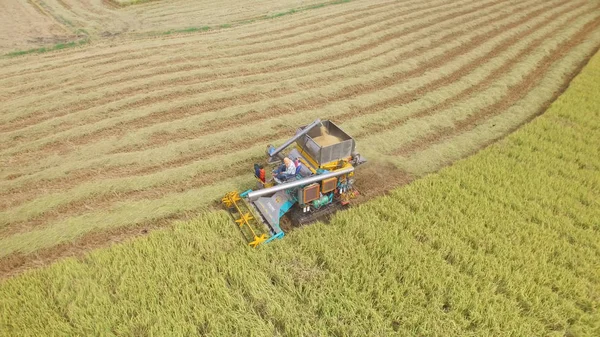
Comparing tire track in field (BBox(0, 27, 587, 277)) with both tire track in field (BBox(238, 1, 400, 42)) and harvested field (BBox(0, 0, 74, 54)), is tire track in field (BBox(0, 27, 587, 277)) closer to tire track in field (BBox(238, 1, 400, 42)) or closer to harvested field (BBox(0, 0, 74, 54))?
tire track in field (BBox(238, 1, 400, 42))

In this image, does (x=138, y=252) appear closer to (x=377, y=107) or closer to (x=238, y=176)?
(x=238, y=176)

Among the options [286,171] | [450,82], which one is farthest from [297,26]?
[286,171]

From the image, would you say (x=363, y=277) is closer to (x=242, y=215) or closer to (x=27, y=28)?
(x=242, y=215)

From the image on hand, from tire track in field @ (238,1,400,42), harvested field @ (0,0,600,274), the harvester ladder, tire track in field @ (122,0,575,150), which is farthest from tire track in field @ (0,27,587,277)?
tire track in field @ (238,1,400,42)

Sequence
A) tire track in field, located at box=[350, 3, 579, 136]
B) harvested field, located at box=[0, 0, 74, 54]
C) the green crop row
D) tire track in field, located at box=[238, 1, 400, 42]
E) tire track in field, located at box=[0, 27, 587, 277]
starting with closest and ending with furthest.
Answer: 1. the green crop row
2. tire track in field, located at box=[0, 27, 587, 277]
3. tire track in field, located at box=[350, 3, 579, 136]
4. tire track in field, located at box=[238, 1, 400, 42]
5. harvested field, located at box=[0, 0, 74, 54]

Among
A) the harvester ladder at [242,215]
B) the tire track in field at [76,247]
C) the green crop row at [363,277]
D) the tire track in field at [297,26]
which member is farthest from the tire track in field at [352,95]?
the tire track in field at [297,26]

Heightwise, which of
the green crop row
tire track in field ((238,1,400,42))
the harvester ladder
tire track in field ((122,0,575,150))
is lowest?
the green crop row

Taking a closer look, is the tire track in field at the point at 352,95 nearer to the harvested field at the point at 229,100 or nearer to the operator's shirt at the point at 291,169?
the harvested field at the point at 229,100

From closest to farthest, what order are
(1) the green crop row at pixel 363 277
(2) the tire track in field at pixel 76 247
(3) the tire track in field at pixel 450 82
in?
(1) the green crop row at pixel 363 277
(2) the tire track in field at pixel 76 247
(3) the tire track in field at pixel 450 82

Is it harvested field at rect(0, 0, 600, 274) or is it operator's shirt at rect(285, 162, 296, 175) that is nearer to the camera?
operator's shirt at rect(285, 162, 296, 175)
